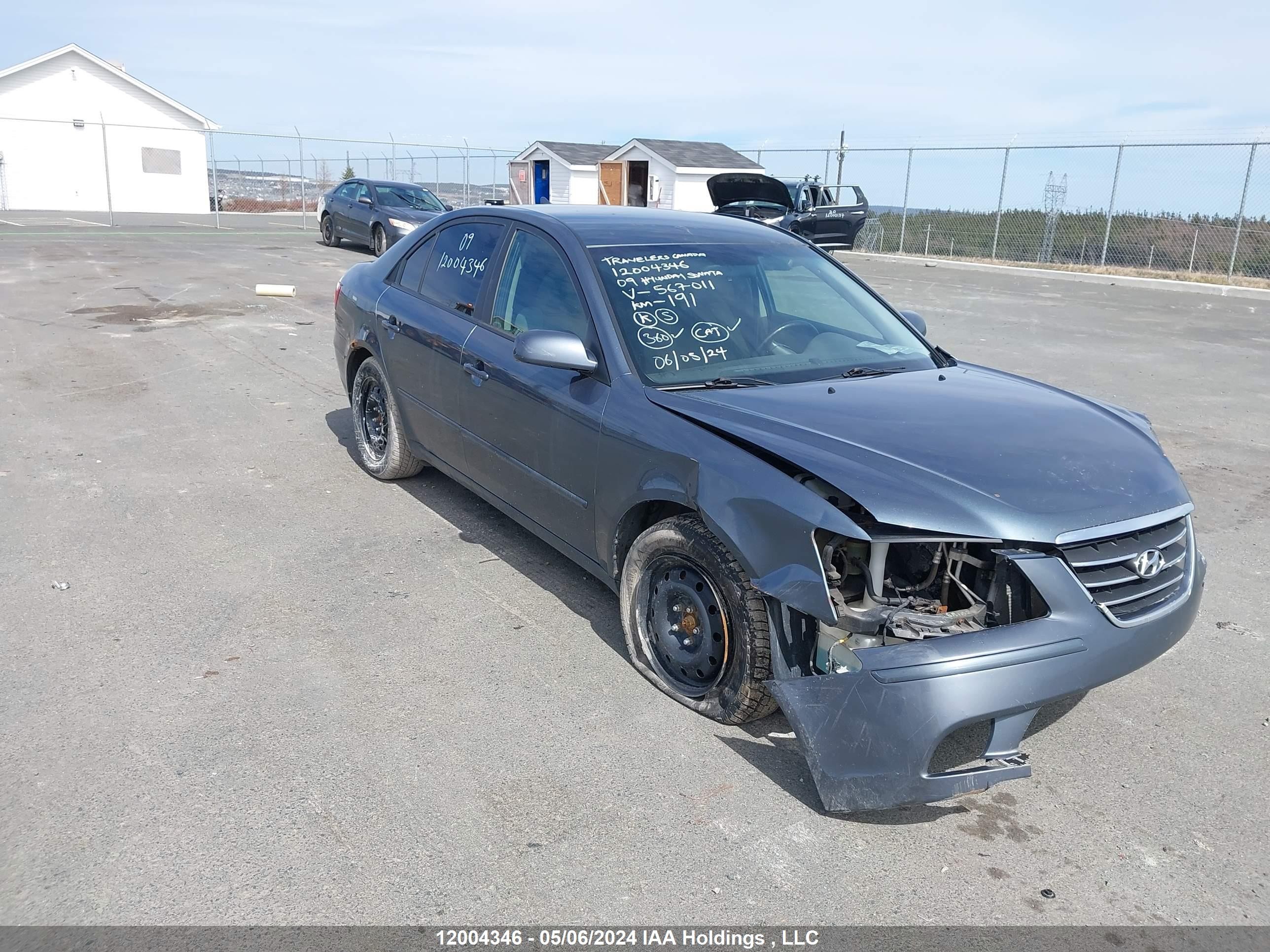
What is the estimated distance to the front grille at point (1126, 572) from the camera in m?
2.89

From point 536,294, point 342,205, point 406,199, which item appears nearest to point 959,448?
point 536,294

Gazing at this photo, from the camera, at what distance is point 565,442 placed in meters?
4.00

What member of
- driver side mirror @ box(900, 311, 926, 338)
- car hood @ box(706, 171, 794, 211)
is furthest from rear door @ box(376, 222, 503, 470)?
car hood @ box(706, 171, 794, 211)

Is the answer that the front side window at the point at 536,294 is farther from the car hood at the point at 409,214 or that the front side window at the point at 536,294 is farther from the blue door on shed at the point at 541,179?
the blue door on shed at the point at 541,179

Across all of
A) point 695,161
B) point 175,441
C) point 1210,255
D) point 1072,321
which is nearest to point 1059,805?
point 175,441

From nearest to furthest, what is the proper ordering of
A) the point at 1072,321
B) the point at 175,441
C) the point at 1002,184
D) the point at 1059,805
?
1. the point at 1059,805
2. the point at 175,441
3. the point at 1072,321
4. the point at 1002,184

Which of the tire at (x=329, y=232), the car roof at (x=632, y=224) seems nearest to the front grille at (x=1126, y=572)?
→ the car roof at (x=632, y=224)

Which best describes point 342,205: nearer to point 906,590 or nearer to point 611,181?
point 611,181

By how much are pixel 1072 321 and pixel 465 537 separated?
11.6 m

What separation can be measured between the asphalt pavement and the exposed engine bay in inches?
22.7

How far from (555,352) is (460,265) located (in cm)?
152

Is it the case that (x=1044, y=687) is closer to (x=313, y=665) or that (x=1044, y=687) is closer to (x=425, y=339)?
(x=313, y=665)

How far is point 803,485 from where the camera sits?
3.04 meters

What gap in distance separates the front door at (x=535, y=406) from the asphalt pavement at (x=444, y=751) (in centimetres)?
50
